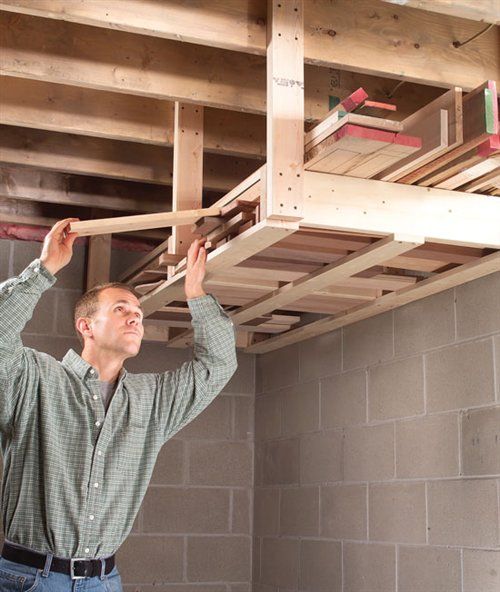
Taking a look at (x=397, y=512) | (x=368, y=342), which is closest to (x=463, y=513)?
(x=397, y=512)

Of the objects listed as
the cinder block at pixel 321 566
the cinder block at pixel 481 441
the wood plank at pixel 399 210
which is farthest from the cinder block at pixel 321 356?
the wood plank at pixel 399 210

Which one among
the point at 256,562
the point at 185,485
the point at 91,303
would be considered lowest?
the point at 256,562

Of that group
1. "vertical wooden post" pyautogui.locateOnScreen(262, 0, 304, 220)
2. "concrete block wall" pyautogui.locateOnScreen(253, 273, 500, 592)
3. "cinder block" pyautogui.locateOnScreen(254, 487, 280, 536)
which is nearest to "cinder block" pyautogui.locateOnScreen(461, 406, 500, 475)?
"concrete block wall" pyautogui.locateOnScreen(253, 273, 500, 592)

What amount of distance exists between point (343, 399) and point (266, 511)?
1.11 meters

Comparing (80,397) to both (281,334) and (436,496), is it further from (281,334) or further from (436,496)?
(281,334)

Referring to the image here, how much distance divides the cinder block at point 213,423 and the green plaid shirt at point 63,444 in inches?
90.0

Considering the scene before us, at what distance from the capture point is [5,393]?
116 inches

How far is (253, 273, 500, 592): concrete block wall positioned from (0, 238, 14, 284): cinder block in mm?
1637

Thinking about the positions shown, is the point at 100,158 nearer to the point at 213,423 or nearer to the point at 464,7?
the point at 213,423

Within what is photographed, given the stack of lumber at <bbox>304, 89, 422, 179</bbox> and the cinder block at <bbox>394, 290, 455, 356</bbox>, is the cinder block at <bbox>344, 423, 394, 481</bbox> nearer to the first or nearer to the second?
the cinder block at <bbox>394, 290, 455, 356</bbox>

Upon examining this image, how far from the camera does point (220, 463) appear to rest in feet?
18.2

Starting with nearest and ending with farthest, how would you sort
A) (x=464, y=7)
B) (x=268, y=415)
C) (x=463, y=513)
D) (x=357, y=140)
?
(x=464, y=7), (x=357, y=140), (x=463, y=513), (x=268, y=415)

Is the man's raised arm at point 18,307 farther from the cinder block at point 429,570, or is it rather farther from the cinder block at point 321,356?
the cinder block at point 321,356

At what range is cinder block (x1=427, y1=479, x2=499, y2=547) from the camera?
354cm
